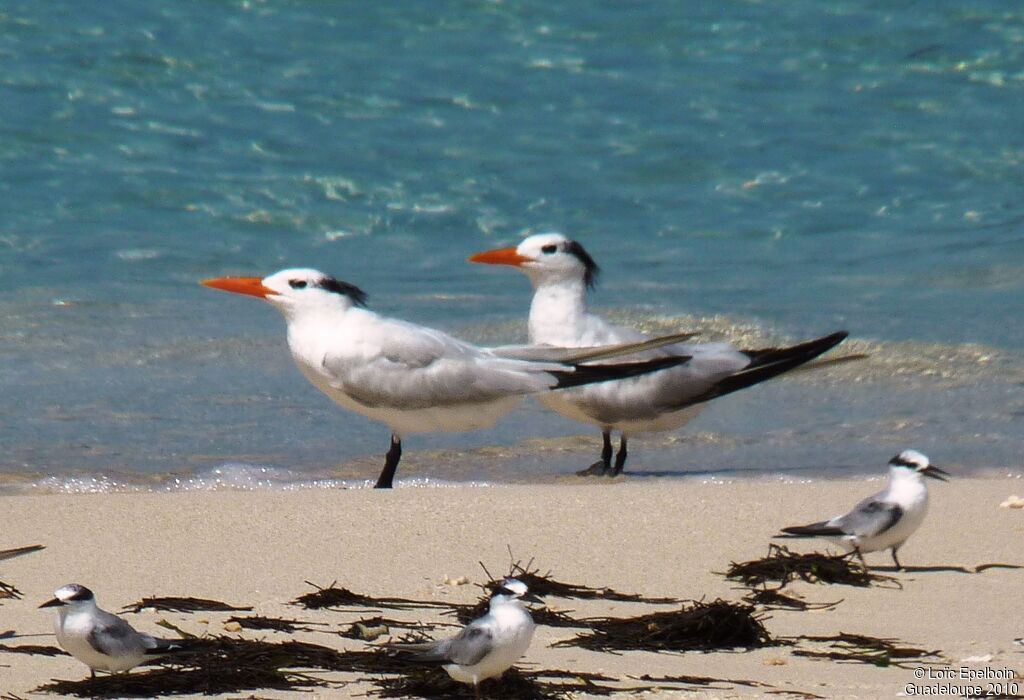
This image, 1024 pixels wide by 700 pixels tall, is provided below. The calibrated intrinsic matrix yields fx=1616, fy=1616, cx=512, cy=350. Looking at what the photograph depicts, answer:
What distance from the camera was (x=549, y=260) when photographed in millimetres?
6984

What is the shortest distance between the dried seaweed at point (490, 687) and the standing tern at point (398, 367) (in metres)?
2.89

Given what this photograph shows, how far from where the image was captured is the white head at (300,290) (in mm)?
6180

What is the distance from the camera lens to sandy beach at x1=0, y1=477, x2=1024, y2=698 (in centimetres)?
342

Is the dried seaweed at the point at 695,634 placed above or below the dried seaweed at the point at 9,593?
above

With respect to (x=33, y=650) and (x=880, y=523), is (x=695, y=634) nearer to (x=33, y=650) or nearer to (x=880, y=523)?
(x=880, y=523)

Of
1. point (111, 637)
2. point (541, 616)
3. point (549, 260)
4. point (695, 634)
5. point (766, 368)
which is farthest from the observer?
point (549, 260)

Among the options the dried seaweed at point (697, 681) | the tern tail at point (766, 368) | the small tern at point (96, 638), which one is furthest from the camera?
the tern tail at point (766, 368)

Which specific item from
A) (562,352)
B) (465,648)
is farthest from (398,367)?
(465,648)

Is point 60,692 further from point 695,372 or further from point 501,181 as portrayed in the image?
point 501,181

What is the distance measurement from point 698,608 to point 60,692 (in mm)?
1392

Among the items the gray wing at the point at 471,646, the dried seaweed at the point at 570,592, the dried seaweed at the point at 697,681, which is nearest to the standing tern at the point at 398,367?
the dried seaweed at the point at 570,592

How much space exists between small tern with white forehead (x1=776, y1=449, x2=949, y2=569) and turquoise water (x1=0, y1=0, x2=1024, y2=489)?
6.96 feet

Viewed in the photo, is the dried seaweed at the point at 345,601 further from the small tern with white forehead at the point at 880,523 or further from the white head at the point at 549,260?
the white head at the point at 549,260

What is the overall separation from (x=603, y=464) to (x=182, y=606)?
301 cm
